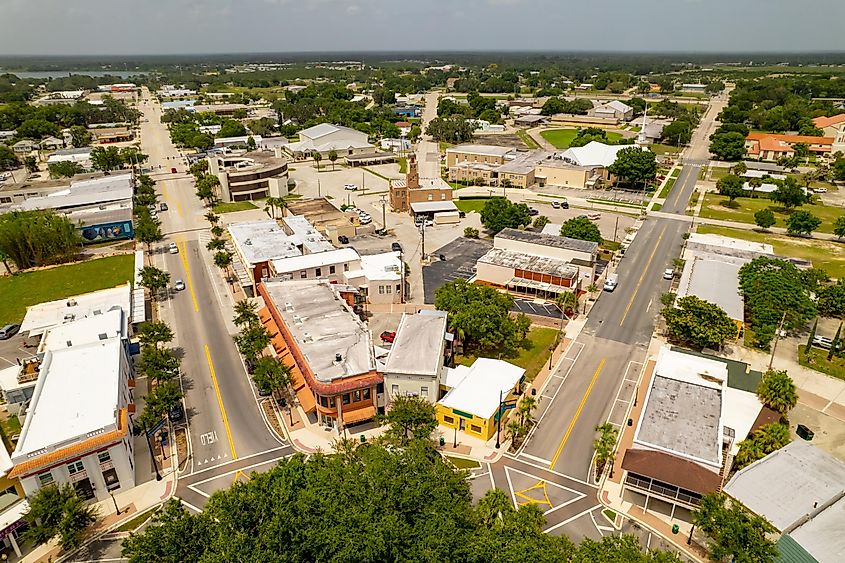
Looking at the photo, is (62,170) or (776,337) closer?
(776,337)

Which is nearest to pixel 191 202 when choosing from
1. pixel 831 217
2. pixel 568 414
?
pixel 568 414

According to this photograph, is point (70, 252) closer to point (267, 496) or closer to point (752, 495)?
point (267, 496)

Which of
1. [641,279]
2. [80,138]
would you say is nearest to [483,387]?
[641,279]

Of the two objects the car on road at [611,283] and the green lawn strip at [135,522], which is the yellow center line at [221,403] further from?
the car on road at [611,283]

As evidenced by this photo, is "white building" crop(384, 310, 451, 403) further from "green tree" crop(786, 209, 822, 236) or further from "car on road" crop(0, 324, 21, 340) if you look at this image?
"green tree" crop(786, 209, 822, 236)

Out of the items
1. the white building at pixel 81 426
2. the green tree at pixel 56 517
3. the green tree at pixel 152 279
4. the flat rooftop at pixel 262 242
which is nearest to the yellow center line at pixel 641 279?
the flat rooftop at pixel 262 242

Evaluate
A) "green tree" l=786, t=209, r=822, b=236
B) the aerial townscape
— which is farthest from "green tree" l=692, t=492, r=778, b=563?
"green tree" l=786, t=209, r=822, b=236

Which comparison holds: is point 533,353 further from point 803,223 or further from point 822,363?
point 803,223
